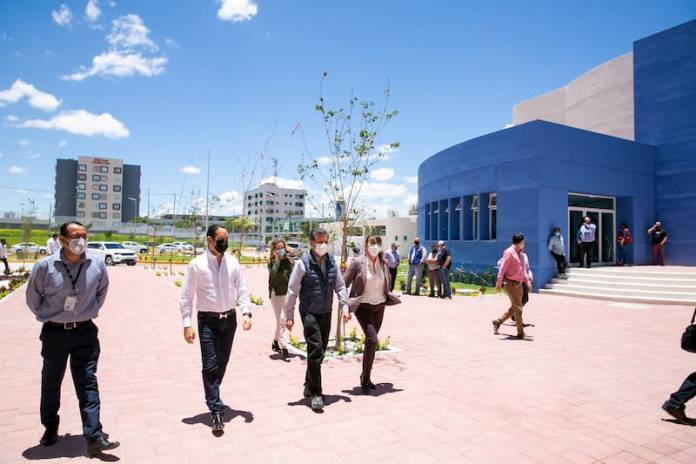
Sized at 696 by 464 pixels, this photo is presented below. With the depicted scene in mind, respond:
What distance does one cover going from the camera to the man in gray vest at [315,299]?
4.56 meters

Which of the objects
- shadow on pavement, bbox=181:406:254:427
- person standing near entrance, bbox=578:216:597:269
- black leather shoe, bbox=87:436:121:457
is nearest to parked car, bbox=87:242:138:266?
person standing near entrance, bbox=578:216:597:269

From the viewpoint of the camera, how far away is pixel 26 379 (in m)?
5.31

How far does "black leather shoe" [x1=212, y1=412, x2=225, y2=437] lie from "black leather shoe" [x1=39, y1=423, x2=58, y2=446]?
1290 mm

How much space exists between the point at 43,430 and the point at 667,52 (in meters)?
22.4

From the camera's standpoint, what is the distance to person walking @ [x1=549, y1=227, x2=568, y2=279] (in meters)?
14.6

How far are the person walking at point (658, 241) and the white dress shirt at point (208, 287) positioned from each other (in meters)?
17.9

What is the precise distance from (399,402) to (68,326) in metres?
3.31

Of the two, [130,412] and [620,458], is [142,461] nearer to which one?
[130,412]

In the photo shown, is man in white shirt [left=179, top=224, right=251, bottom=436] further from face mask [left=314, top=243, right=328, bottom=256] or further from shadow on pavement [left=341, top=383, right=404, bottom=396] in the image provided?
shadow on pavement [left=341, top=383, right=404, bottom=396]

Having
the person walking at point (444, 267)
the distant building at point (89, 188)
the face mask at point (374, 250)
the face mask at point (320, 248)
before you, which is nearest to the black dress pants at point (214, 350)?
the face mask at point (320, 248)

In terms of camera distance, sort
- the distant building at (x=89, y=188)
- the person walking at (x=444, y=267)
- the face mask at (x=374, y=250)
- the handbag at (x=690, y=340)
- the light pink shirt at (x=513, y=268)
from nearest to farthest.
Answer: the handbag at (x=690, y=340)
the face mask at (x=374, y=250)
the light pink shirt at (x=513, y=268)
the person walking at (x=444, y=267)
the distant building at (x=89, y=188)

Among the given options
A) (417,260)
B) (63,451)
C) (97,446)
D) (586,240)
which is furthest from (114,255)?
(97,446)

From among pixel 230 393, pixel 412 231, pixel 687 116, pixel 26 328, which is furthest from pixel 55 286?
pixel 412 231

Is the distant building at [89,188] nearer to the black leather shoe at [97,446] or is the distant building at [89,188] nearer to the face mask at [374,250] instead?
the face mask at [374,250]
